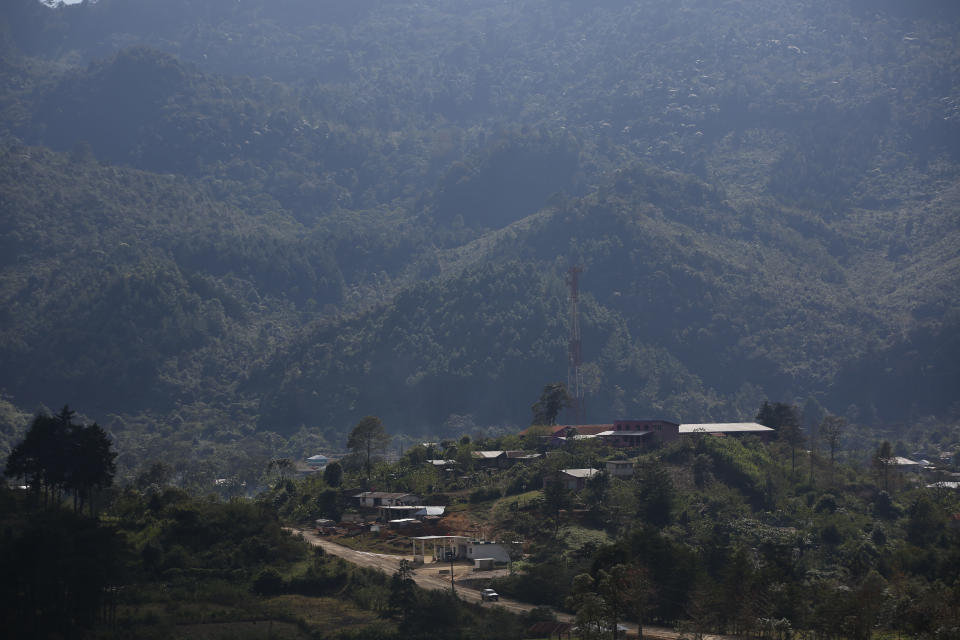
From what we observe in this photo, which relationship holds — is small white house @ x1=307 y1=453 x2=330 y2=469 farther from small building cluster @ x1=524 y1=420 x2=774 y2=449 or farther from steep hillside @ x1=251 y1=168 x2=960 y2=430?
small building cluster @ x1=524 y1=420 x2=774 y2=449

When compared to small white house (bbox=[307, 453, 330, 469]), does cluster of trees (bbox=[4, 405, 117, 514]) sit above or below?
below

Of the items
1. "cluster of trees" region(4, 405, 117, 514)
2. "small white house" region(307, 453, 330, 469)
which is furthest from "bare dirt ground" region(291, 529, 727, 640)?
"small white house" region(307, 453, 330, 469)

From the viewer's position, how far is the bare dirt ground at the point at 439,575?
5991 cm

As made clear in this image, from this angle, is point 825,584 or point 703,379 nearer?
point 825,584

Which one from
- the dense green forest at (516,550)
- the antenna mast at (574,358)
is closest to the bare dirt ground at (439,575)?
the dense green forest at (516,550)

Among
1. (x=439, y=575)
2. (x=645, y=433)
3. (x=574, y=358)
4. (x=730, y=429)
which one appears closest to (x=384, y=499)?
(x=439, y=575)

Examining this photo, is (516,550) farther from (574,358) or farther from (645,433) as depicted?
(574,358)

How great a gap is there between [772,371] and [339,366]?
68258 millimetres

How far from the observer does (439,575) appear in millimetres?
70688

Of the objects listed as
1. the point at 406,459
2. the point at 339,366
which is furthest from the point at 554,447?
the point at 339,366

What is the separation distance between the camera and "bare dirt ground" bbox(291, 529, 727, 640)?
59.9 metres

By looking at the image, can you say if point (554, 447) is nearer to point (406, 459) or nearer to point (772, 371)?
point (406, 459)

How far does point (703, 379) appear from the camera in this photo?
191000mm

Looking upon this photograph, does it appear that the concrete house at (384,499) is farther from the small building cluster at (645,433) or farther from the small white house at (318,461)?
the small white house at (318,461)
